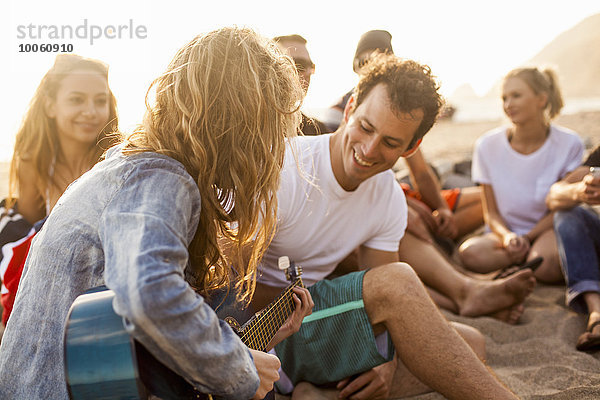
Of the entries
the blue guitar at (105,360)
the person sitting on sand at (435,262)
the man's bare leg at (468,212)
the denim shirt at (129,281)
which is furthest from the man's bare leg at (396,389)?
the man's bare leg at (468,212)

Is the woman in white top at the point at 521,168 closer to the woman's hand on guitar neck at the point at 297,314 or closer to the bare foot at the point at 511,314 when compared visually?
the bare foot at the point at 511,314

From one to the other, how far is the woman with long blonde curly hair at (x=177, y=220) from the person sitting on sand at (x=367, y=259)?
0.50 metres

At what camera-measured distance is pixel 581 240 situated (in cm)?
319

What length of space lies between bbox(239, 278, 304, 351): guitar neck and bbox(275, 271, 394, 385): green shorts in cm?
20

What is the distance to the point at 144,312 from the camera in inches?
42.4

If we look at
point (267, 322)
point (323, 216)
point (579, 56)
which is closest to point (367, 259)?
point (323, 216)

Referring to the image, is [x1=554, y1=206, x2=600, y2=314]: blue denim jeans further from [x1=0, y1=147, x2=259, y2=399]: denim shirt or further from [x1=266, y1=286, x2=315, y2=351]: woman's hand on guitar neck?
[x1=0, y1=147, x2=259, y2=399]: denim shirt

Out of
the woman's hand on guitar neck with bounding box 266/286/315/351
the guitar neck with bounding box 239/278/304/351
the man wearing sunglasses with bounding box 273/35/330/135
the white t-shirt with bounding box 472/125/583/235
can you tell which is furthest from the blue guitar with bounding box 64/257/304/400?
the white t-shirt with bounding box 472/125/583/235

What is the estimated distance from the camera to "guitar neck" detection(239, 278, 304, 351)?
63.3 inches

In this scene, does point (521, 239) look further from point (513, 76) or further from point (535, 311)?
point (513, 76)

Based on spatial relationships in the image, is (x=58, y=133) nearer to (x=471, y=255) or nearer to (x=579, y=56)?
(x=471, y=255)

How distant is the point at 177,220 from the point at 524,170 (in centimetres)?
351

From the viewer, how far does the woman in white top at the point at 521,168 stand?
3838 mm

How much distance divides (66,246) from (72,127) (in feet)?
6.73
